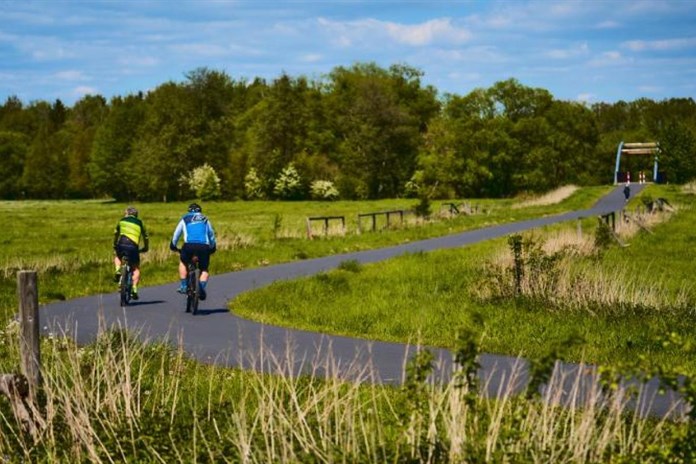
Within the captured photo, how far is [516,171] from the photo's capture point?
87.8 m

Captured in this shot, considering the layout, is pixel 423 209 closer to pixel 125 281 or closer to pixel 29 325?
→ pixel 125 281

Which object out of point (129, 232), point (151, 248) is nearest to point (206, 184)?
point (151, 248)

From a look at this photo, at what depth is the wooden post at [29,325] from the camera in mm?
7535

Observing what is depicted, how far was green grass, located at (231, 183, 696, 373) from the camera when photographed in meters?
11.8

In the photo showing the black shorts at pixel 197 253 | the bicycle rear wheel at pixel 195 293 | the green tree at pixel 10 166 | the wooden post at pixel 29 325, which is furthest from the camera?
the green tree at pixel 10 166

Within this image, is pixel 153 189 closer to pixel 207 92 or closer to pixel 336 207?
pixel 207 92

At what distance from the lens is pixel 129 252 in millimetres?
16297

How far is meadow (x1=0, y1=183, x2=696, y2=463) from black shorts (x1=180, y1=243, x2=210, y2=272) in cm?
104

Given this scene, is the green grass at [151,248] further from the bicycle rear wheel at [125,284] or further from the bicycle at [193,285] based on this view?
the bicycle at [193,285]

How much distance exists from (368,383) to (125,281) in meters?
8.25

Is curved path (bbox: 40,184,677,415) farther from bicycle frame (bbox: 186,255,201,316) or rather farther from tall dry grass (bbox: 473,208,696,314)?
tall dry grass (bbox: 473,208,696,314)

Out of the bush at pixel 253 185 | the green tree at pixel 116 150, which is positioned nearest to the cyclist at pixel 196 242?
the bush at pixel 253 185

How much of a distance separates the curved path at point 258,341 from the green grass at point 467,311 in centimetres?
59

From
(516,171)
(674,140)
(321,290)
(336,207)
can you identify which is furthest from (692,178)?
(321,290)
